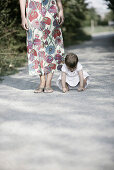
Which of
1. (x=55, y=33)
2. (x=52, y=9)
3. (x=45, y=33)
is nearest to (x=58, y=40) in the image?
(x=55, y=33)

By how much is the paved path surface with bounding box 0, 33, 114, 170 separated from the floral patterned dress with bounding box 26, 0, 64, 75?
1.36 ft

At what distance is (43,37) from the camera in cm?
377

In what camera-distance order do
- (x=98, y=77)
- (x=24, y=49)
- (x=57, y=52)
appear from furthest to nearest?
(x=24, y=49)
(x=98, y=77)
(x=57, y=52)

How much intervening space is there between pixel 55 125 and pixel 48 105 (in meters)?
0.67

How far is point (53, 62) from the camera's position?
3.89 metres

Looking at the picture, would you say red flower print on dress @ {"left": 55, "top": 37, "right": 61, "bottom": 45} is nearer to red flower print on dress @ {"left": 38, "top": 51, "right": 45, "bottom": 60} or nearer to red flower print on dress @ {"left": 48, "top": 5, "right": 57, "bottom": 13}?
red flower print on dress @ {"left": 38, "top": 51, "right": 45, "bottom": 60}

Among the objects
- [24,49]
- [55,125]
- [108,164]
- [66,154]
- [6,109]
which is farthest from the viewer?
[24,49]

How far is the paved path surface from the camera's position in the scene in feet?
6.13

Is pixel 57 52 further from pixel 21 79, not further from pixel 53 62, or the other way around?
pixel 21 79

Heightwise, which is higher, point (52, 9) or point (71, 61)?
point (52, 9)

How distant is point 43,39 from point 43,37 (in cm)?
3

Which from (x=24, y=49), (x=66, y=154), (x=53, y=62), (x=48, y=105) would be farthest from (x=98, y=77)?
(x=24, y=49)

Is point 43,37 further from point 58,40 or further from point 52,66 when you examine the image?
point 52,66

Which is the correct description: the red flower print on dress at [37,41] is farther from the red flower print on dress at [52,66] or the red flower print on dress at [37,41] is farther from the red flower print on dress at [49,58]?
the red flower print on dress at [52,66]
